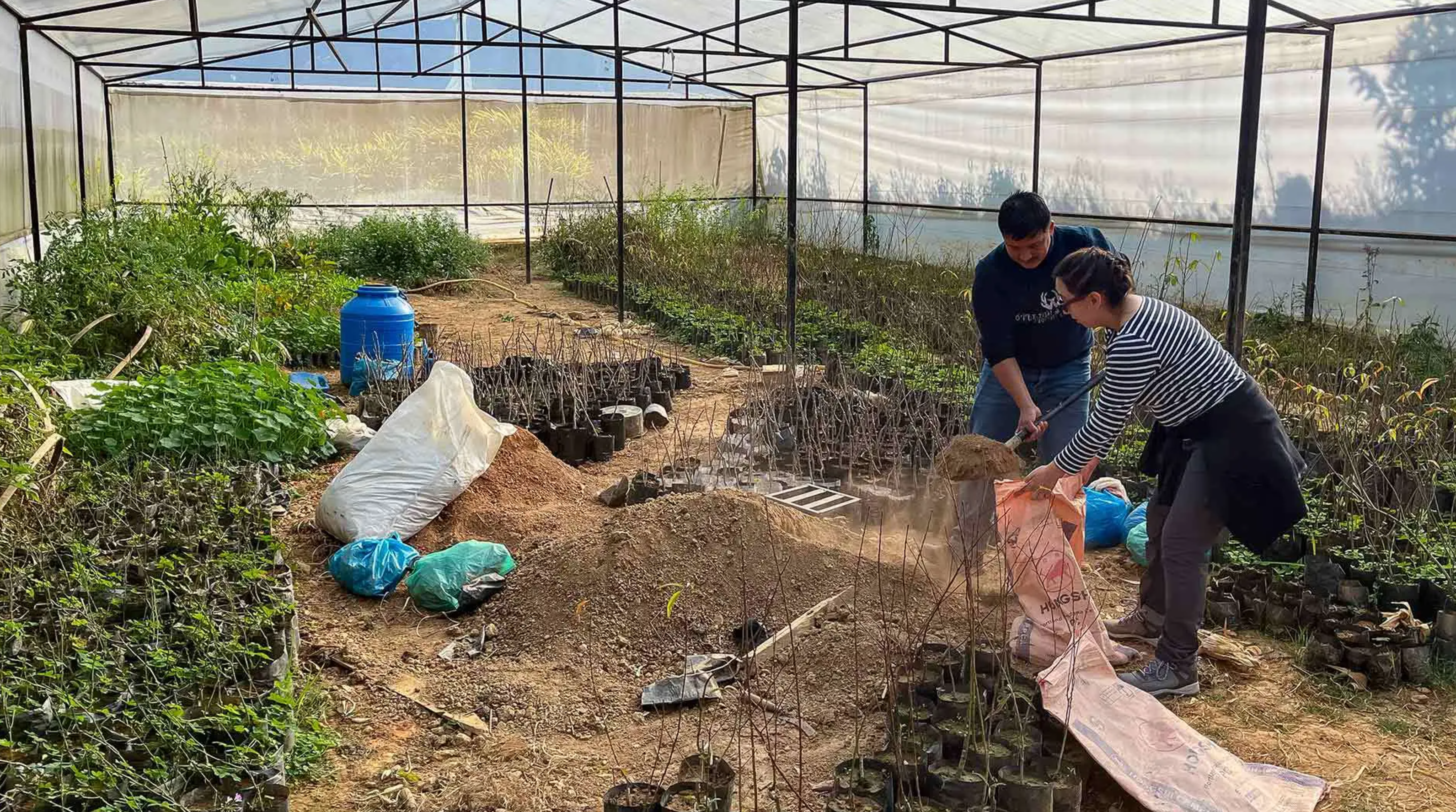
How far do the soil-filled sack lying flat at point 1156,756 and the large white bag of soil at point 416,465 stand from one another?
2.73 m

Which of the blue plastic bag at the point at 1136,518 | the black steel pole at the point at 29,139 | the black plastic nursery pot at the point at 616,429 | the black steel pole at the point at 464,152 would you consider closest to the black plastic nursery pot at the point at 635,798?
the blue plastic bag at the point at 1136,518

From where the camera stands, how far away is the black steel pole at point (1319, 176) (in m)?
7.77

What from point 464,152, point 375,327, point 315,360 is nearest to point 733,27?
point 464,152

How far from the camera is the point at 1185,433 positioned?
10.3 feet

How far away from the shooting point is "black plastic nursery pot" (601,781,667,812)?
241 cm

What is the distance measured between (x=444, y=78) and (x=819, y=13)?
251 inches

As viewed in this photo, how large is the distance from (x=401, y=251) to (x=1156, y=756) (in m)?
11.2

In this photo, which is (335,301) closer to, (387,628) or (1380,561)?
(387,628)

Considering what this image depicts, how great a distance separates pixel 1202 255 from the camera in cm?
903

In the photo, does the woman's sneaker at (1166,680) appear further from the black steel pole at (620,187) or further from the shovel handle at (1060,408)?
the black steel pole at (620,187)

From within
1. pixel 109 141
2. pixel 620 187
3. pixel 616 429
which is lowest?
pixel 616 429

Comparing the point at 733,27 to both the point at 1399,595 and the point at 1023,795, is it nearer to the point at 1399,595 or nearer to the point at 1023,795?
the point at 1399,595

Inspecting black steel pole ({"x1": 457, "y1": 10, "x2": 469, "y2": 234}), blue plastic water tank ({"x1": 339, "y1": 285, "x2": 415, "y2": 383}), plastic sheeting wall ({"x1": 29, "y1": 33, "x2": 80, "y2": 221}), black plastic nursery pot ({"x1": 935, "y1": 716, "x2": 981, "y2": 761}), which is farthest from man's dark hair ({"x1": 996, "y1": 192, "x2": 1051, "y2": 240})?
black steel pole ({"x1": 457, "y1": 10, "x2": 469, "y2": 234})

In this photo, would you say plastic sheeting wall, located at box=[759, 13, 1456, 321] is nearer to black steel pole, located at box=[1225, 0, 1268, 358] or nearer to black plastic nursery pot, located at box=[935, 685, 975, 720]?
black steel pole, located at box=[1225, 0, 1268, 358]
